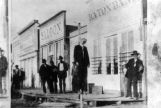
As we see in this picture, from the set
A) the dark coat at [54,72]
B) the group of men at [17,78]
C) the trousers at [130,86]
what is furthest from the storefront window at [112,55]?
the group of men at [17,78]

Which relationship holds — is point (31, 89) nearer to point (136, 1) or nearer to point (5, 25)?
point (5, 25)

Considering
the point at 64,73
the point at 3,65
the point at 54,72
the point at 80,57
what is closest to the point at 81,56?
the point at 80,57

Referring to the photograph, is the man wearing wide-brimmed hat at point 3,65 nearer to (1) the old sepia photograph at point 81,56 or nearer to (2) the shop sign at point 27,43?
(1) the old sepia photograph at point 81,56

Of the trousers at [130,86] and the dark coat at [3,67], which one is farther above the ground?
the dark coat at [3,67]

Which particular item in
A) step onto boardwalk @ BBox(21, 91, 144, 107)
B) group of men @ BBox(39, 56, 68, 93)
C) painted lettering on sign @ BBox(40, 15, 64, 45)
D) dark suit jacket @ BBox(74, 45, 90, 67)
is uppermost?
painted lettering on sign @ BBox(40, 15, 64, 45)

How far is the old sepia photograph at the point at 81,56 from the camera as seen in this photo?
23.8 ft

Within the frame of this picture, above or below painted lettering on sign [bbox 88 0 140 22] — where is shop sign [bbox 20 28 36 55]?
below

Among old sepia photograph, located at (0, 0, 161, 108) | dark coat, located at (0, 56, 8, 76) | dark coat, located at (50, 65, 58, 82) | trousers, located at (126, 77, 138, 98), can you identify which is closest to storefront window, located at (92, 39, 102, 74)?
old sepia photograph, located at (0, 0, 161, 108)

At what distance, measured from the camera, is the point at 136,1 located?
23.7 feet

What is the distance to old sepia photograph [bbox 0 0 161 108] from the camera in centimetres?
725

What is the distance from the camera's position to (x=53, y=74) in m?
7.28

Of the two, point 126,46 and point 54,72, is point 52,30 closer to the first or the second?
point 54,72

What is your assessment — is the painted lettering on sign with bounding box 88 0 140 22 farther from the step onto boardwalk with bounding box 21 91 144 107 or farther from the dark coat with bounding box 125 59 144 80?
the step onto boardwalk with bounding box 21 91 144 107

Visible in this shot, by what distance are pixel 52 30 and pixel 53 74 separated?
62cm
